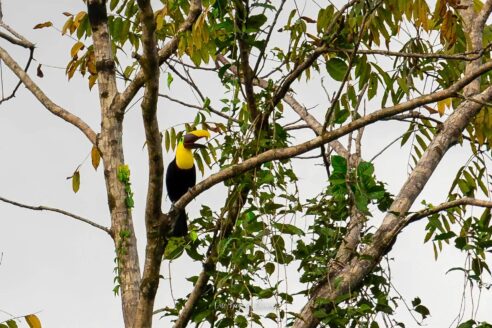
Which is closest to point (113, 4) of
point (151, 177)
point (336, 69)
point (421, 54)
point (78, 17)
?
point (78, 17)

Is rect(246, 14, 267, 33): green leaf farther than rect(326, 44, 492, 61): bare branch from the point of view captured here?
Yes

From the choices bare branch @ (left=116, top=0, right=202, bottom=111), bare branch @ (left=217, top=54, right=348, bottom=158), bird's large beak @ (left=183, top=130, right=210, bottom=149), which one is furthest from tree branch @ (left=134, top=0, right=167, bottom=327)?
bare branch @ (left=217, top=54, right=348, bottom=158)

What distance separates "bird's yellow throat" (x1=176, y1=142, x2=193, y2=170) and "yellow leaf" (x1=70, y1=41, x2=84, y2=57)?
174 centimetres

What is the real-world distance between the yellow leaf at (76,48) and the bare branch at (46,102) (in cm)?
31

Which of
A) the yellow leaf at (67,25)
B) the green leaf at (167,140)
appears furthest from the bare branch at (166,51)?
the yellow leaf at (67,25)

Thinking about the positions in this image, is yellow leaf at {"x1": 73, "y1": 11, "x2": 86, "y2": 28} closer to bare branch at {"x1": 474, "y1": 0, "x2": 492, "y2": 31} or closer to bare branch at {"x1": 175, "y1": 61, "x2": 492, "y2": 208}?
bare branch at {"x1": 175, "y1": 61, "x2": 492, "y2": 208}

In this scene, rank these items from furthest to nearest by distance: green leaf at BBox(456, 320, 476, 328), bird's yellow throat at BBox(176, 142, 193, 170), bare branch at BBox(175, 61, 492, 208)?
bird's yellow throat at BBox(176, 142, 193, 170)
green leaf at BBox(456, 320, 476, 328)
bare branch at BBox(175, 61, 492, 208)

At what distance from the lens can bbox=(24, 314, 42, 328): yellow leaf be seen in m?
5.39

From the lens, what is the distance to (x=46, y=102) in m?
6.68

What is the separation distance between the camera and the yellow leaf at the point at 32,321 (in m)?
5.39

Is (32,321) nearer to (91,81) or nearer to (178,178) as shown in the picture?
(91,81)

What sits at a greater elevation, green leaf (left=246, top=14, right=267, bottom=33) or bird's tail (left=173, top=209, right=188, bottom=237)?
green leaf (left=246, top=14, right=267, bottom=33)

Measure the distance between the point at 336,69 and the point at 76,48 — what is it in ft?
7.17

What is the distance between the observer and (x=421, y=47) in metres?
6.75
